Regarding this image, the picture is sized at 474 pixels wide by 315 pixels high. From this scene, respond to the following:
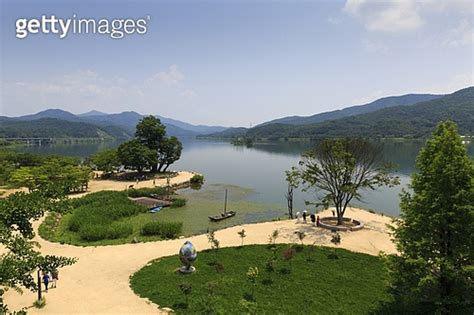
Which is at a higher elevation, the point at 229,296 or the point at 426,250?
the point at 426,250

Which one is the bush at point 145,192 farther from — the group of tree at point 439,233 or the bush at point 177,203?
the group of tree at point 439,233

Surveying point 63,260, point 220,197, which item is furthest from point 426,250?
point 220,197

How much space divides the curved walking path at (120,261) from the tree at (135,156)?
32636mm

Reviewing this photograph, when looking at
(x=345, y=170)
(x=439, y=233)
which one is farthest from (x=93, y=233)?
(x=439, y=233)

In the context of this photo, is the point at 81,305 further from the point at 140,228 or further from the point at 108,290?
the point at 140,228

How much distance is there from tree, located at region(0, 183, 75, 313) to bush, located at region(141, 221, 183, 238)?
19471mm

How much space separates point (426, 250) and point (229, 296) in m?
7.96

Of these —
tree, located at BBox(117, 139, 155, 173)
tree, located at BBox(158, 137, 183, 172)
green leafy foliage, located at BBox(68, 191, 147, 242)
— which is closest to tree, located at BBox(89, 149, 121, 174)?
tree, located at BBox(117, 139, 155, 173)

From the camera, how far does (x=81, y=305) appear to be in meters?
14.7

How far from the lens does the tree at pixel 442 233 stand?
40.2 ft

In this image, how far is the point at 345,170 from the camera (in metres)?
26.8

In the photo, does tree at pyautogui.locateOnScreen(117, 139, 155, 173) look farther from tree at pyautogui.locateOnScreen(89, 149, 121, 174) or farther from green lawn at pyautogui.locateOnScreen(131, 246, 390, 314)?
green lawn at pyautogui.locateOnScreen(131, 246, 390, 314)

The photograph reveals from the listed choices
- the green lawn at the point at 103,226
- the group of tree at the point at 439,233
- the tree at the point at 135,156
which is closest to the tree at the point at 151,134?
the tree at the point at 135,156

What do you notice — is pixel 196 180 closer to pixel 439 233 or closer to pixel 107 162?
pixel 107 162
